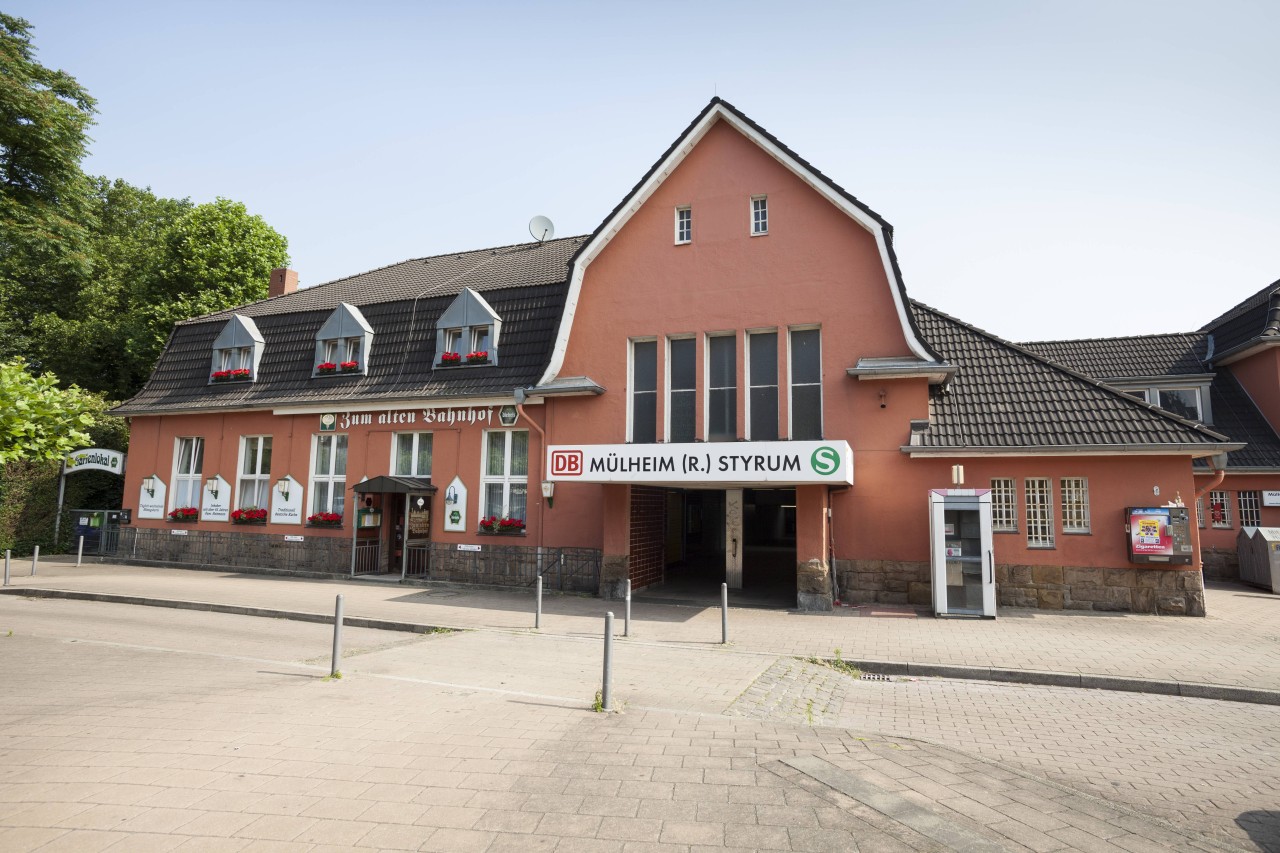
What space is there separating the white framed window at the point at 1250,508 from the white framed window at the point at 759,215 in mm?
17171

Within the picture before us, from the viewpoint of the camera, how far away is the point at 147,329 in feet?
102

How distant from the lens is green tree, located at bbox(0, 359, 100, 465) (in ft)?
29.2

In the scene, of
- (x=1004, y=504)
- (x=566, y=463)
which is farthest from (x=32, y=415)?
(x=1004, y=504)

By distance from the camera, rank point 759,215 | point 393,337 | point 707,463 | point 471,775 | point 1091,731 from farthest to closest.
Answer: point 393,337 → point 759,215 → point 707,463 → point 1091,731 → point 471,775

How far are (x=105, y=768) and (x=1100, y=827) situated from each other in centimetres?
682

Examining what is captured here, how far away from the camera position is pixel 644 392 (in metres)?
15.5

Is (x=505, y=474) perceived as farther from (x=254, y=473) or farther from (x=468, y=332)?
(x=254, y=473)

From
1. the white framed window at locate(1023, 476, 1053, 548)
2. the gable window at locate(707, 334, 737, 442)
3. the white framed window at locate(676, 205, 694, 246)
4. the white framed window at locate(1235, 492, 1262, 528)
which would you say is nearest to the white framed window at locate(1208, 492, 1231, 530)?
the white framed window at locate(1235, 492, 1262, 528)

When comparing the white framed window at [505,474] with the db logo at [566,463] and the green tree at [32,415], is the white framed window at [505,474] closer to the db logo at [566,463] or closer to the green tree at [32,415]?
the db logo at [566,463]

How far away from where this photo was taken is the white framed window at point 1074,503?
13266 millimetres

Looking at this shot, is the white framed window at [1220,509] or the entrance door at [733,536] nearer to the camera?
the entrance door at [733,536]

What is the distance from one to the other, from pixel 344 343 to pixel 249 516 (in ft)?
18.9

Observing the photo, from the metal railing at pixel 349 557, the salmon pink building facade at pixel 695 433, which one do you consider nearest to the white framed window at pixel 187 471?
the salmon pink building facade at pixel 695 433

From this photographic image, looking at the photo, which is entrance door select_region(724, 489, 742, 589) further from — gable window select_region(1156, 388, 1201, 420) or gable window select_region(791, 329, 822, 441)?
gable window select_region(1156, 388, 1201, 420)
